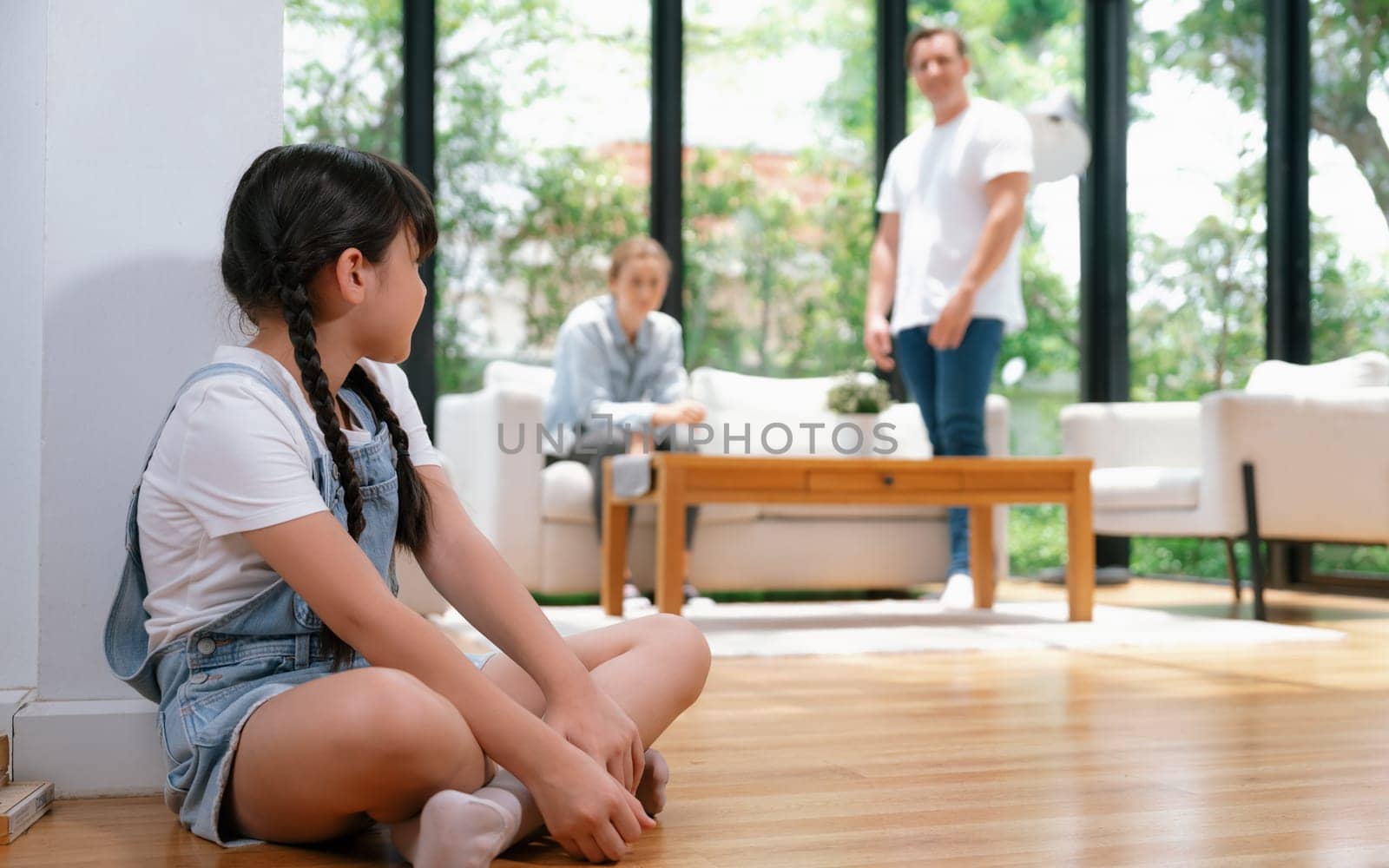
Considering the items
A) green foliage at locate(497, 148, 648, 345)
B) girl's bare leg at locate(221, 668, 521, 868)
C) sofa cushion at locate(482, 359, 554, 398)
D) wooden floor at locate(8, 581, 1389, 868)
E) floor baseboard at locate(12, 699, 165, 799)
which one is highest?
green foliage at locate(497, 148, 648, 345)

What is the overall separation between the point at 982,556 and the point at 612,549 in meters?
1.11

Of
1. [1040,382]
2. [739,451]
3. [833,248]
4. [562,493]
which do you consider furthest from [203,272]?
[1040,382]

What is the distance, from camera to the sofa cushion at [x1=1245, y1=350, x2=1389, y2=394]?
4094 mm

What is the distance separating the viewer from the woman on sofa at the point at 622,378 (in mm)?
3836

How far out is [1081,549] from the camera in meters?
3.63

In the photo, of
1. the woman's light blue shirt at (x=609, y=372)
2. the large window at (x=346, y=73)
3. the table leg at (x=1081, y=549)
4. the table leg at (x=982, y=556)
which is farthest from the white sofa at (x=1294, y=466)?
the large window at (x=346, y=73)

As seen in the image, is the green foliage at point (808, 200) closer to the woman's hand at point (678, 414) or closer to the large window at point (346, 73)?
the large window at point (346, 73)

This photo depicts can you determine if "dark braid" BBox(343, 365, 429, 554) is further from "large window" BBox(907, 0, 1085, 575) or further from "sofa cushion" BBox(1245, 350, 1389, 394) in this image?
"large window" BBox(907, 0, 1085, 575)

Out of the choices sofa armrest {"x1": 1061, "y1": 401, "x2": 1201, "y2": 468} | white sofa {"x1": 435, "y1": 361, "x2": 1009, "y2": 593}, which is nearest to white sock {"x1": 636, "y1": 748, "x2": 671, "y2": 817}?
white sofa {"x1": 435, "y1": 361, "x2": 1009, "y2": 593}

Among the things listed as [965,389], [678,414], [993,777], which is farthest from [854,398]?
[993,777]

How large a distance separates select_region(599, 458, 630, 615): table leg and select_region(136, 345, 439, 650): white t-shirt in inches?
95.4

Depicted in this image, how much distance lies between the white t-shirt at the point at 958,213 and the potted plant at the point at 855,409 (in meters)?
0.33

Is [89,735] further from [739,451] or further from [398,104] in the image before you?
[398,104]

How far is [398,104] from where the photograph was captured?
4.88 meters
